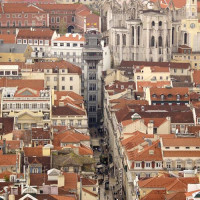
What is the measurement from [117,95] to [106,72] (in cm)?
2088

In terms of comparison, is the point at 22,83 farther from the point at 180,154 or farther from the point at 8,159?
the point at 8,159

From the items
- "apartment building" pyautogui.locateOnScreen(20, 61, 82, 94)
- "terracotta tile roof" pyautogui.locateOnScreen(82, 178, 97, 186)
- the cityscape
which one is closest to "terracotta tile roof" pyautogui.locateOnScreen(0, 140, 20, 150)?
the cityscape

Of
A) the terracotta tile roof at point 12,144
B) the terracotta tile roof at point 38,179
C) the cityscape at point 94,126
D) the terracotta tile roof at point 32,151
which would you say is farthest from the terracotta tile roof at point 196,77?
the terracotta tile roof at point 38,179

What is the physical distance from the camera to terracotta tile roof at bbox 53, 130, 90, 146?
454 feet

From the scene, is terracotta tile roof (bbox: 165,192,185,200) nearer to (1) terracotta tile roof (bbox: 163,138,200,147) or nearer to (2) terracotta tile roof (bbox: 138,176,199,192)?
(2) terracotta tile roof (bbox: 138,176,199,192)

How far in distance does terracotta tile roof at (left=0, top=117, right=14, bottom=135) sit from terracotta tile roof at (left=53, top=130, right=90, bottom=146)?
529 cm

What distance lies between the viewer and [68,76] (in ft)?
591

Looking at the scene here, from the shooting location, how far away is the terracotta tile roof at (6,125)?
140 m

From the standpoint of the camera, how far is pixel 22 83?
167 metres

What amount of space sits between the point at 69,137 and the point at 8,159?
1596cm

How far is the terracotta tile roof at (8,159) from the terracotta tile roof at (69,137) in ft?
44.5

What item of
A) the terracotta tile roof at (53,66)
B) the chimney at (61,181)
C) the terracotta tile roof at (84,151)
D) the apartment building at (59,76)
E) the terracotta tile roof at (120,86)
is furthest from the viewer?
the terracotta tile roof at (53,66)

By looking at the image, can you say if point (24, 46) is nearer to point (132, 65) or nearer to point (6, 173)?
point (132, 65)

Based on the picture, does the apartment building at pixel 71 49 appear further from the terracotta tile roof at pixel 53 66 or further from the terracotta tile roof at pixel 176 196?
the terracotta tile roof at pixel 176 196
